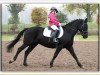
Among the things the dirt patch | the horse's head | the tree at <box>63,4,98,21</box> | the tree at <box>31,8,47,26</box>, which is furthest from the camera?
the tree at <box>63,4,98,21</box>

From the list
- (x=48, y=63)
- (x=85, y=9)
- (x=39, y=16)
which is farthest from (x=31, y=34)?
(x=85, y=9)

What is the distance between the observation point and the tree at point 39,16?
14930mm

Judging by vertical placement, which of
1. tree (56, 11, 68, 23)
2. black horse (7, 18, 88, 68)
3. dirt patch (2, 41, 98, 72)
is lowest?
dirt patch (2, 41, 98, 72)

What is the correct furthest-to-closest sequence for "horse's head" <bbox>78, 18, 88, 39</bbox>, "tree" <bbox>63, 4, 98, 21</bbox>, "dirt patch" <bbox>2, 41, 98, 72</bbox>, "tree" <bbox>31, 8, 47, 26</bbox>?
1. "tree" <bbox>63, 4, 98, 21</bbox>
2. "tree" <bbox>31, 8, 47, 26</bbox>
3. "horse's head" <bbox>78, 18, 88, 39</bbox>
4. "dirt patch" <bbox>2, 41, 98, 72</bbox>

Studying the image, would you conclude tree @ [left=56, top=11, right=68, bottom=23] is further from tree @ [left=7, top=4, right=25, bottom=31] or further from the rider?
the rider

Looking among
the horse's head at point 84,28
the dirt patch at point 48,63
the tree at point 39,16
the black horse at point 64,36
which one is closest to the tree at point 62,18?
the tree at point 39,16

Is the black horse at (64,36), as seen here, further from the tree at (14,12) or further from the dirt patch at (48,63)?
the tree at (14,12)

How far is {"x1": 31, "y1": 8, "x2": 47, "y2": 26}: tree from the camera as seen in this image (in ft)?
49.0

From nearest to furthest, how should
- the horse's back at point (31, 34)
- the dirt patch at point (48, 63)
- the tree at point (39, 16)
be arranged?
the dirt patch at point (48, 63)
the horse's back at point (31, 34)
the tree at point (39, 16)

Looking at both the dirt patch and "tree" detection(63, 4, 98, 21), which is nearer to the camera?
the dirt patch

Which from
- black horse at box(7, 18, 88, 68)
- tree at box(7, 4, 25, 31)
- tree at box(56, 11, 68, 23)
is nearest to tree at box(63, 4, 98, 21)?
tree at box(56, 11, 68, 23)

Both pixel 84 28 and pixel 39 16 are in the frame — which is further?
pixel 39 16

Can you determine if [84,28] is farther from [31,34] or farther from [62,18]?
[62,18]

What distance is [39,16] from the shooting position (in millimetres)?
15086
